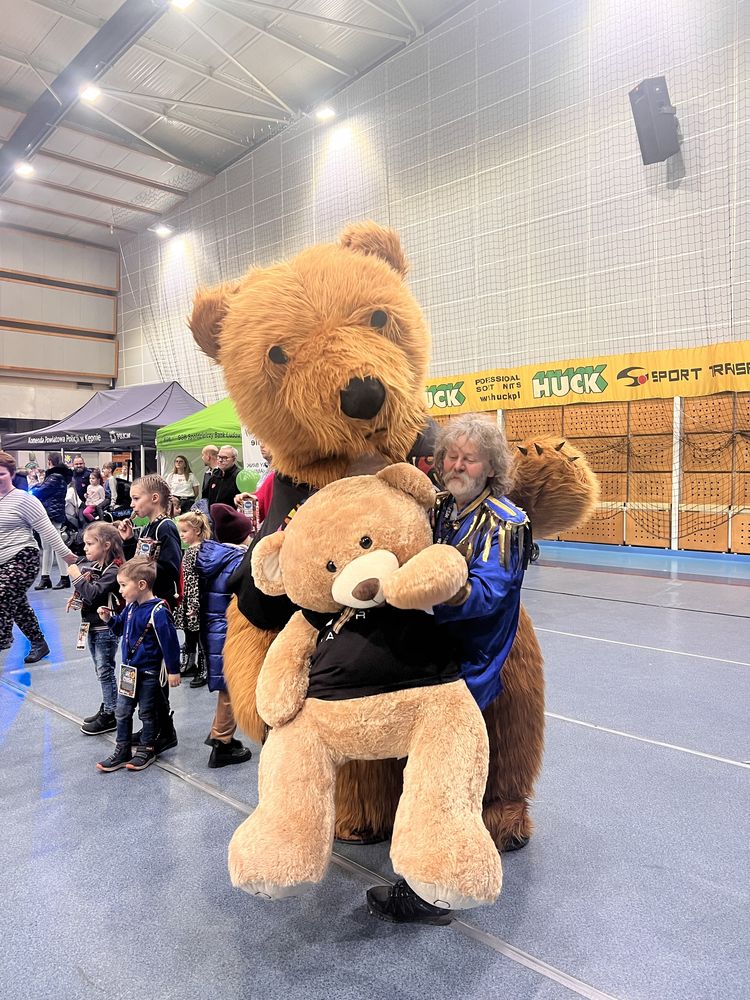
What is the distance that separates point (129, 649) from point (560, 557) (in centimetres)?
642

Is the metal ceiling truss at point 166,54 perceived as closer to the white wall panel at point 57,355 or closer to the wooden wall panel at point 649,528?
the white wall panel at point 57,355

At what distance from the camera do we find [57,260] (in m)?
15.9

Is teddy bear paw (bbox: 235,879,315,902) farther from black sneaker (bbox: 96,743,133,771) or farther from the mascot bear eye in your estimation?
black sneaker (bbox: 96,743,133,771)

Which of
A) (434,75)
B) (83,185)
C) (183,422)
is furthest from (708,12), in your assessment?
(83,185)

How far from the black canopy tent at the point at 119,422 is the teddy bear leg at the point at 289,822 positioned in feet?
26.3

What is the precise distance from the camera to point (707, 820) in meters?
2.07

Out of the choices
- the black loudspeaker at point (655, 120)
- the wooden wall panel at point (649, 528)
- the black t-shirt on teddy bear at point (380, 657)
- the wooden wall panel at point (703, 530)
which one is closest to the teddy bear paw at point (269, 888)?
the black t-shirt on teddy bear at point (380, 657)

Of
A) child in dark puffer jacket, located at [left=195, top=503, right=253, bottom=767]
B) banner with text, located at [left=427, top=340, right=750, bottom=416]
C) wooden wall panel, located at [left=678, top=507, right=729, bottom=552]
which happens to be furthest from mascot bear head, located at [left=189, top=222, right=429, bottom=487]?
wooden wall panel, located at [left=678, top=507, right=729, bottom=552]

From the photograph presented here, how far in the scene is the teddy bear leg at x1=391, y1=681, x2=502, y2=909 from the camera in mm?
1165

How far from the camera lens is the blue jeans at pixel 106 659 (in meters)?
2.98

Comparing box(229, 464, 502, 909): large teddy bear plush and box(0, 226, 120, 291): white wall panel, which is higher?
box(0, 226, 120, 291): white wall panel

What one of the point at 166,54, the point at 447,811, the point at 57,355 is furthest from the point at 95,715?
the point at 57,355

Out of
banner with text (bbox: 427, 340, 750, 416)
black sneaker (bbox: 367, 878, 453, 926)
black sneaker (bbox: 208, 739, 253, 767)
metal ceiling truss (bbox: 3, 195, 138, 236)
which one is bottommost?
black sneaker (bbox: 208, 739, 253, 767)

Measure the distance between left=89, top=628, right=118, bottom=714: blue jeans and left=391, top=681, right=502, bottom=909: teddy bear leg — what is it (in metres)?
2.11
